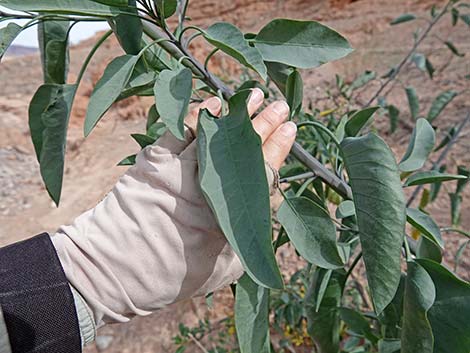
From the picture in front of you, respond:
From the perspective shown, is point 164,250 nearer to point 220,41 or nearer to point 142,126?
point 220,41

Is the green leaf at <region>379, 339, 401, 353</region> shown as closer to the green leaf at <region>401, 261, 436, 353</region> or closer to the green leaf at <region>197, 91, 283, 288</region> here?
the green leaf at <region>401, 261, 436, 353</region>

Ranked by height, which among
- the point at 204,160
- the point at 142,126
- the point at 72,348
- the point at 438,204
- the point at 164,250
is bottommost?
the point at 142,126

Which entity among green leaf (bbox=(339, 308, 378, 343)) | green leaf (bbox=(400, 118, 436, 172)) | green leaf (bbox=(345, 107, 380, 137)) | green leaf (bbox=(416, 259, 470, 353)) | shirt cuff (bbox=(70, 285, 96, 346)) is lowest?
green leaf (bbox=(339, 308, 378, 343))

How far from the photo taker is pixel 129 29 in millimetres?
461

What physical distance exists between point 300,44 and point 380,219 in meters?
0.23

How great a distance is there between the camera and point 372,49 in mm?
5254

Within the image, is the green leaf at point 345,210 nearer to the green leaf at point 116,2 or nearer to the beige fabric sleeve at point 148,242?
the beige fabric sleeve at point 148,242

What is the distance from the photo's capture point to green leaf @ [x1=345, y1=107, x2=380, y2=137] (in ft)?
2.01

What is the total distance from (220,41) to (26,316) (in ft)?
1.27

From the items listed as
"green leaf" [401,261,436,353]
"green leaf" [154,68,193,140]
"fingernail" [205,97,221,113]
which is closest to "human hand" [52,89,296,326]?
"fingernail" [205,97,221,113]

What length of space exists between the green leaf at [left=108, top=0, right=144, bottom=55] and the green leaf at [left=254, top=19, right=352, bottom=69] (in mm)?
149

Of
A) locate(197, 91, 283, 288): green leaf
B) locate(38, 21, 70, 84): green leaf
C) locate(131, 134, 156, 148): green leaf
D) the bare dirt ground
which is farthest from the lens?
the bare dirt ground

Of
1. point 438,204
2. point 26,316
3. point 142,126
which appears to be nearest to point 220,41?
point 26,316

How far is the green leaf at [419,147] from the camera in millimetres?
649
